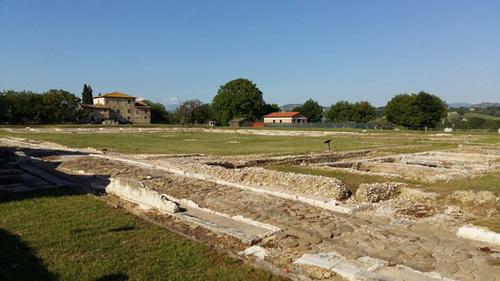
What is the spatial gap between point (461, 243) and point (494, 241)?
2.20ft

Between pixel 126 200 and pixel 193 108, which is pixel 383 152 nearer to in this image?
pixel 126 200

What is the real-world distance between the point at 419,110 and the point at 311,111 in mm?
39749

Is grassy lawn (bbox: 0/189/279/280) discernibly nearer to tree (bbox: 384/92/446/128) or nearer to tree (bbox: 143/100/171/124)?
tree (bbox: 384/92/446/128)

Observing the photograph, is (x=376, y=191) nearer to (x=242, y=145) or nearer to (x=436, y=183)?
(x=436, y=183)

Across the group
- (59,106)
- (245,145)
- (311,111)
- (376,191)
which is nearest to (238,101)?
(311,111)

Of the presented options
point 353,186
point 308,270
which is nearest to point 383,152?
point 353,186

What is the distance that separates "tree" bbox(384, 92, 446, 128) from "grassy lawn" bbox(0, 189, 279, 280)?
82511mm

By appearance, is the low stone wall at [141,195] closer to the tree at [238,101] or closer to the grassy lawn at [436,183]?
the grassy lawn at [436,183]

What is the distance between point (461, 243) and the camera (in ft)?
28.3

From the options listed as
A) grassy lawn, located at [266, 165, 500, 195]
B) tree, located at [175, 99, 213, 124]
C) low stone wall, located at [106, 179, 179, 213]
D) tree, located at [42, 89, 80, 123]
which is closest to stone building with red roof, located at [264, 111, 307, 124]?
tree, located at [175, 99, 213, 124]

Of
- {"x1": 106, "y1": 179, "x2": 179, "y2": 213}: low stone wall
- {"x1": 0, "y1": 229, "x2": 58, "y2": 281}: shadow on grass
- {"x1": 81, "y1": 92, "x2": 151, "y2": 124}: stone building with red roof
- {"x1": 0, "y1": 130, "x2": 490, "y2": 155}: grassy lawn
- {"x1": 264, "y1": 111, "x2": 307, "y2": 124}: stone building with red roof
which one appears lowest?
{"x1": 0, "y1": 130, "x2": 490, "y2": 155}: grassy lawn

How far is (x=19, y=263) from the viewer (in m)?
7.20

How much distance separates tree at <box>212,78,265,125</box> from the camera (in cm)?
10894

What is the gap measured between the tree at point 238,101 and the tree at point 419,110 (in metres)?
38.1
